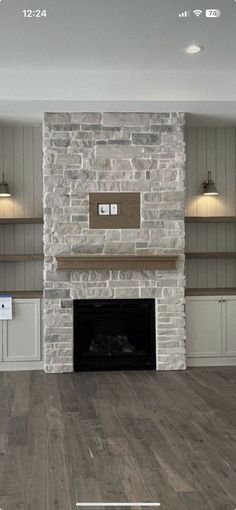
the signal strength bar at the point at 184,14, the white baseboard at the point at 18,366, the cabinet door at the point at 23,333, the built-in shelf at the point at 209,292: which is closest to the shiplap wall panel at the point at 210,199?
the built-in shelf at the point at 209,292

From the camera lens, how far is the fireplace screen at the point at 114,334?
5.92m

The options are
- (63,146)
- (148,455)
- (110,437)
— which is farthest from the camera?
(63,146)

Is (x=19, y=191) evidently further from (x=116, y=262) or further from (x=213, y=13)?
(x=213, y=13)

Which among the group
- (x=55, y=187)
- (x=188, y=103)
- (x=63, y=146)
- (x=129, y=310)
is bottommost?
(x=129, y=310)

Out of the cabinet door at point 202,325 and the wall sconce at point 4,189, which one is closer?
the cabinet door at point 202,325

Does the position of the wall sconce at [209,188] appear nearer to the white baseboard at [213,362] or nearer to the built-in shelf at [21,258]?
the white baseboard at [213,362]

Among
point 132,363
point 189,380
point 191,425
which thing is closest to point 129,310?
point 132,363

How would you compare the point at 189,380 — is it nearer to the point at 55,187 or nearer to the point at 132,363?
the point at 132,363

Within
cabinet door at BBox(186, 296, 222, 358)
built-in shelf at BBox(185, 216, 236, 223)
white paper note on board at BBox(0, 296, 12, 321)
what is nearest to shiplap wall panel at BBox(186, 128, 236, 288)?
built-in shelf at BBox(185, 216, 236, 223)

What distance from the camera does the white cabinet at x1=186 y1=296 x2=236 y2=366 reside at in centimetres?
608

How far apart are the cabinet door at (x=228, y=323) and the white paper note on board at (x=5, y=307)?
2.29 metres

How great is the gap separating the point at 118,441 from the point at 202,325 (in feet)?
8.55

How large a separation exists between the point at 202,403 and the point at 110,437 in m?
1.10

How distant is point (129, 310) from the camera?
5.96 meters
